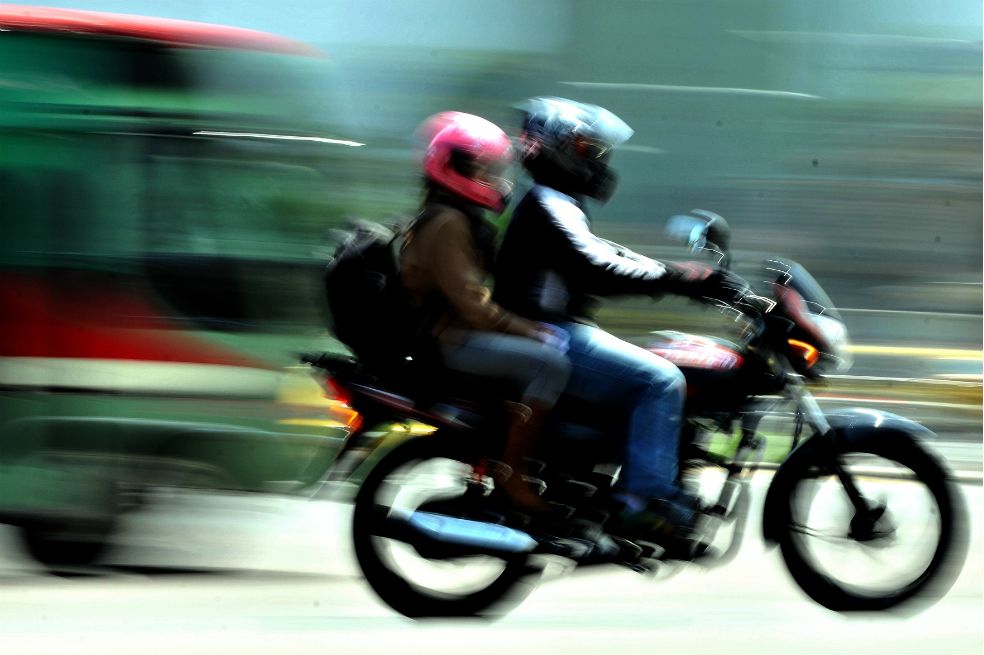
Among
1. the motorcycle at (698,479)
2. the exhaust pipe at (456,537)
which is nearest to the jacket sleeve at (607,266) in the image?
the motorcycle at (698,479)

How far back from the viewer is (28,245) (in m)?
4.57

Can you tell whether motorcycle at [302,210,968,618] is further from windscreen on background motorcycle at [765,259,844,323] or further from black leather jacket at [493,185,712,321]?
black leather jacket at [493,185,712,321]

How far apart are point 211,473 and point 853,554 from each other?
7.86ft

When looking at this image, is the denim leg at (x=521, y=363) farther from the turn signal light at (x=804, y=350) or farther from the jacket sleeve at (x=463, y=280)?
the turn signal light at (x=804, y=350)

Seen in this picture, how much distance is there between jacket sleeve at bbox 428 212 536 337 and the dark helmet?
0.91 feet

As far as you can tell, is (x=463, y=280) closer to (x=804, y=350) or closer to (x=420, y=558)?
(x=420, y=558)

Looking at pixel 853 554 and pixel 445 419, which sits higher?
pixel 445 419

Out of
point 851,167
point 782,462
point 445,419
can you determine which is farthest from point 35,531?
point 851,167

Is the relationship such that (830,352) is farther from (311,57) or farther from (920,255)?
(920,255)

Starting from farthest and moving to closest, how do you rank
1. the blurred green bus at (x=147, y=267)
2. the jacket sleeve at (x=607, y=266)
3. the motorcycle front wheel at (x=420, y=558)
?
the blurred green bus at (x=147, y=267)
the motorcycle front wheel at (x=420, y=558)
the jacket sleeve at (x=607, y=266)

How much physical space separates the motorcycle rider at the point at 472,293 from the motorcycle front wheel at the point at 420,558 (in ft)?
0.58

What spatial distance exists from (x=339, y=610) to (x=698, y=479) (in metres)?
1.14

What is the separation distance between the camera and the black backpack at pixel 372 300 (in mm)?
3293

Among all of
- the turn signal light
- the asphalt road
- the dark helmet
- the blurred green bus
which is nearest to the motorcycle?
the turn signal light
